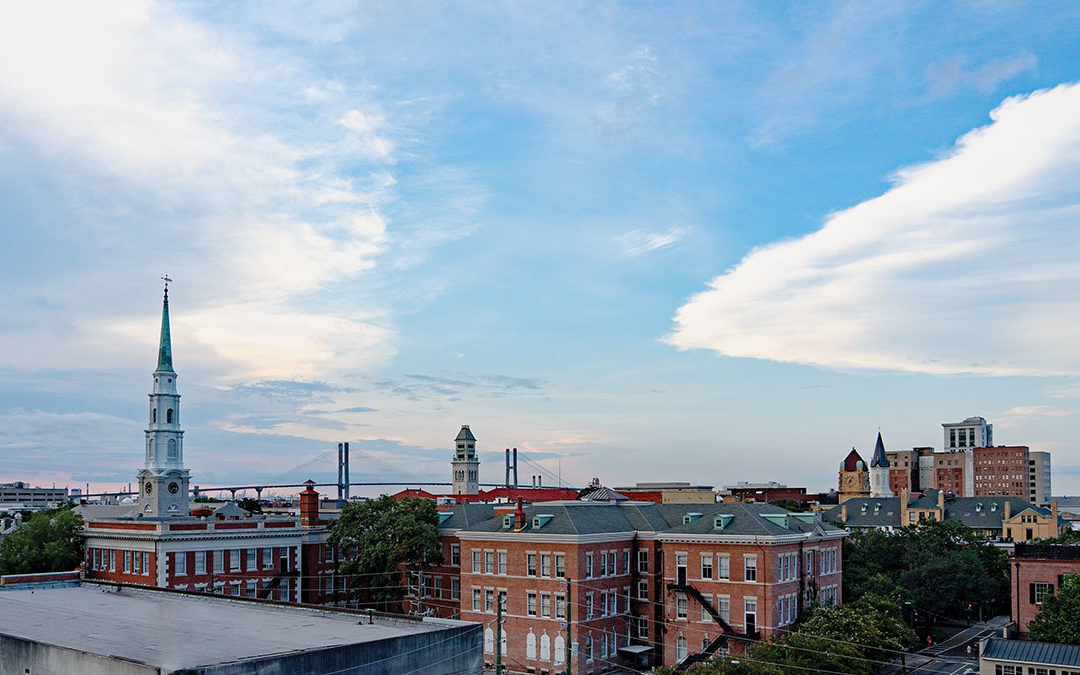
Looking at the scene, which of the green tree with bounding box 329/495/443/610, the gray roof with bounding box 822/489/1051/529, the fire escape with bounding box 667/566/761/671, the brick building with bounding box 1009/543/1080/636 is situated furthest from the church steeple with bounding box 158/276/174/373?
the gray roof with bounding box 822/489/1051/529

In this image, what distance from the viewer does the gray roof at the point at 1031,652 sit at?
1948 inches

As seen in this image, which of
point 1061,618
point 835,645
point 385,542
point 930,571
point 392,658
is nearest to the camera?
point 392,658

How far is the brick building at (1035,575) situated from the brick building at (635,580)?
13.8 m

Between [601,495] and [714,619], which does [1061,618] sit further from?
[601,495]

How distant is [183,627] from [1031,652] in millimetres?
44281

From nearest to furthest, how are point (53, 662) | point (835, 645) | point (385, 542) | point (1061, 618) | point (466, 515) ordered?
point (53, 662)
point (835, 645)
point (1061, 618)
point (385, 542)
point (466, 515)

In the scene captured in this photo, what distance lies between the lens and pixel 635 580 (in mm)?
71875

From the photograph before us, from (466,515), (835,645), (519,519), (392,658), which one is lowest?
(835,645)

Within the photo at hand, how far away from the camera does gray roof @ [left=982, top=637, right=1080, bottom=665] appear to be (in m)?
49.5

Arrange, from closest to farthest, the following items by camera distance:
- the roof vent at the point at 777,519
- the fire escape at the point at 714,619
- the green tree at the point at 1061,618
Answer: the green tree at the point at 1061,618 < the fire escape at the point at 714,619 < the roof vent at the point at 777,519

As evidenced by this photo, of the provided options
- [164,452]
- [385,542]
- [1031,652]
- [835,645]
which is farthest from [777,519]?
[164,452]

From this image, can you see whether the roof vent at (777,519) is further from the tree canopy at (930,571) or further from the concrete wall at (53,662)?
the concrete wall at (53,662)

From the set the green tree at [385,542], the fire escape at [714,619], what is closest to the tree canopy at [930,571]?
the fire escape at [714,619]

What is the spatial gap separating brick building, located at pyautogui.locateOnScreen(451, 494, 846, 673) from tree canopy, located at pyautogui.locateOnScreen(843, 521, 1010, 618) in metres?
11.0
